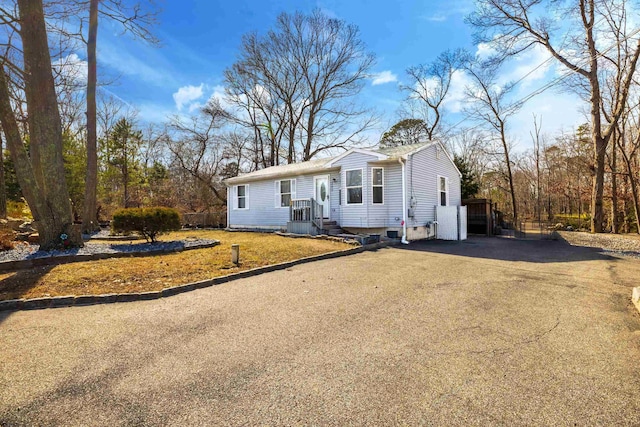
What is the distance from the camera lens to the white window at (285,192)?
15.4 meters

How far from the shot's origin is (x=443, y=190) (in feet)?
48.9

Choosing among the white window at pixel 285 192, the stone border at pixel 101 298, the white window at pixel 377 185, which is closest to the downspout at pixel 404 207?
the white window at pixel 377 185

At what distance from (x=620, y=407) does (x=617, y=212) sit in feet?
60.6

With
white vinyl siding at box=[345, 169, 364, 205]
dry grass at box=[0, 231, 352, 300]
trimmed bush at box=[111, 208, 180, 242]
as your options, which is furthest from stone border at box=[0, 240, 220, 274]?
white vinyl siding at box=[345, 169, 364, 205]

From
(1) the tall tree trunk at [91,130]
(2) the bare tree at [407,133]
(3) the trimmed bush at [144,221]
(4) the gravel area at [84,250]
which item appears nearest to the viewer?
(4) the gravel area at [84,250]

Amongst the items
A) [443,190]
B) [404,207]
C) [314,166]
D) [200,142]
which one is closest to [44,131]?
[314,166]

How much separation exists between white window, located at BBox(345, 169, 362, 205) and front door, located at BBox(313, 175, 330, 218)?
1.30 meters

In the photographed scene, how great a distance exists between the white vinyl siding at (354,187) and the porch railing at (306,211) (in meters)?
1.27

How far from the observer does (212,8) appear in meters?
13.3

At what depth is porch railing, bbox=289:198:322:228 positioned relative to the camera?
42.6ft

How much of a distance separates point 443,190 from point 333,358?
1348 centimetres

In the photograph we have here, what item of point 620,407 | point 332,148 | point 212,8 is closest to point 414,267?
point 620,407

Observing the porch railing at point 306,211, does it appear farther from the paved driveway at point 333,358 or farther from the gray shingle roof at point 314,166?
the paved driveway at point 333,358

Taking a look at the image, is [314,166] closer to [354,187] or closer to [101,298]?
[354,187]
